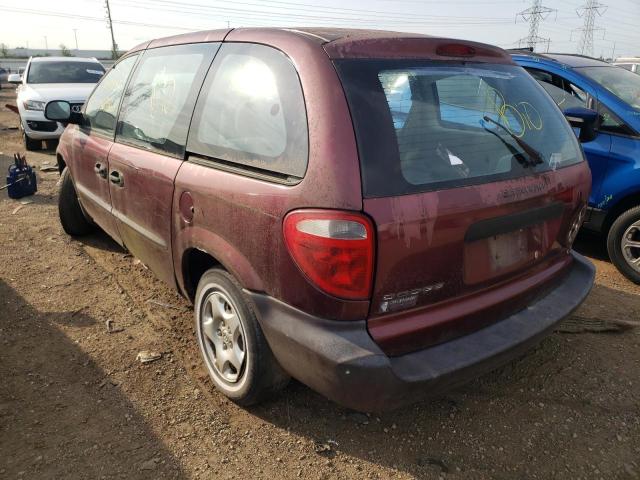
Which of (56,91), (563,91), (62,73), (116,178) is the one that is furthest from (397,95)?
(62,73)

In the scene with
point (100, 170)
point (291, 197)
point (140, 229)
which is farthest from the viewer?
point (100, 170)

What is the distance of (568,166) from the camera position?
2.50 meters

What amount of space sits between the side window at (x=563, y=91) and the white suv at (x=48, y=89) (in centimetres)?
728

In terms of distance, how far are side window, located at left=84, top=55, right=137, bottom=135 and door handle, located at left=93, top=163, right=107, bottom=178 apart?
9.5 inches

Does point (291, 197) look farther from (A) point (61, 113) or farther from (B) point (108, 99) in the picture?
(A) point (61, 113)

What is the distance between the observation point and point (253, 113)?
2.18m

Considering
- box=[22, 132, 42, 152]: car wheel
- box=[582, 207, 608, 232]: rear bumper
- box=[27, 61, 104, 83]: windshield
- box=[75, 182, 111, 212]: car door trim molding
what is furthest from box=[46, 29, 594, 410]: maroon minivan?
box=[27, 61, 104, 83]: windshield

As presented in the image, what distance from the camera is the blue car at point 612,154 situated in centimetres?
407

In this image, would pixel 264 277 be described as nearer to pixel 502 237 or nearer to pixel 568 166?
pixel 502 237

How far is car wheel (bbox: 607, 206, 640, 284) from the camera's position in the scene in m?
4.05

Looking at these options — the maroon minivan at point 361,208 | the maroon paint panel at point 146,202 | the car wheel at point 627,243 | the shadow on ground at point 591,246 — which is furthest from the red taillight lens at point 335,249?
the shadow on ground at point 591,246

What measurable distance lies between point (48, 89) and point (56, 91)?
0.27 metres

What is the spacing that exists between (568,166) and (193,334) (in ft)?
7.95

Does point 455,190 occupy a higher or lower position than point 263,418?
higher
